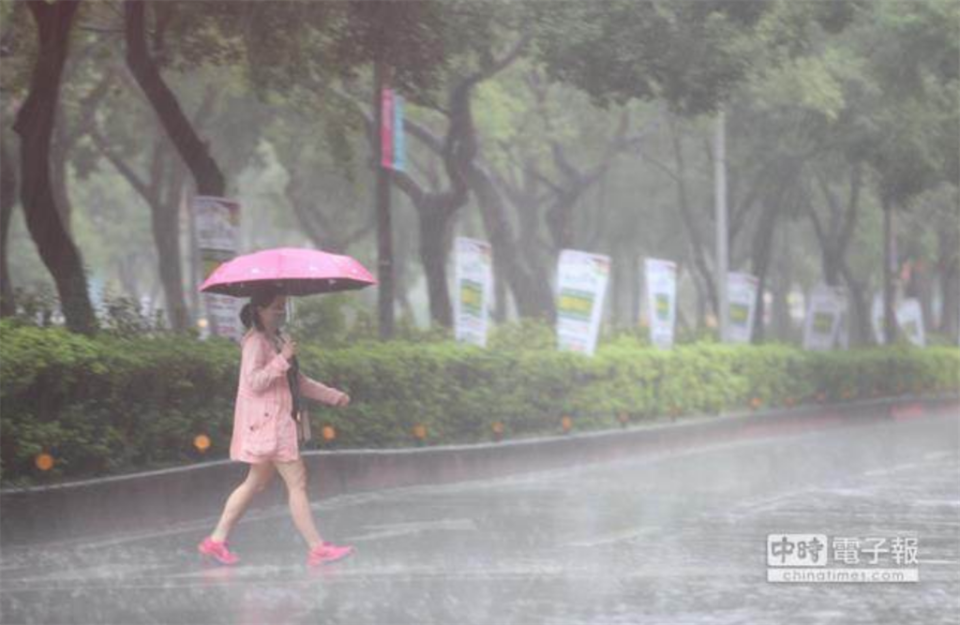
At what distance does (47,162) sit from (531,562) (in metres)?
7.19

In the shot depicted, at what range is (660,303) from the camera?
2717cm

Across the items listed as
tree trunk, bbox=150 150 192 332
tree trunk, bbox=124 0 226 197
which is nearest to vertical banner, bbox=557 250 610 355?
tree trunk, bbox=124 0 226 197

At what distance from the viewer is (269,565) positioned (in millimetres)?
11461

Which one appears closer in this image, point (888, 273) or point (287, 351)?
point (287, 351)

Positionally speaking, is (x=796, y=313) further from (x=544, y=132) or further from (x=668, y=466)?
(x=668, y=466)

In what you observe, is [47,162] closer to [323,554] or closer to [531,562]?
[323,554]

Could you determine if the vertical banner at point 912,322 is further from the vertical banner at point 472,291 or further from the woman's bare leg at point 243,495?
the woman's bare leg at point 243,495

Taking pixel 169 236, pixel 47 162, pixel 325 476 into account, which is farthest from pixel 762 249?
pixel 47 162

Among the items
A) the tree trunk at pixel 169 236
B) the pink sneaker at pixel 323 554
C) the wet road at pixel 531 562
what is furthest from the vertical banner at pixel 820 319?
the pink sneaker at pixel 323 554

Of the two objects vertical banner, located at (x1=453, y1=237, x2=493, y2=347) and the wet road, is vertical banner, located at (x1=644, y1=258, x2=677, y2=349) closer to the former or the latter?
vertical banner, located at (x1=453, y1=237, x2=493, y2=347)

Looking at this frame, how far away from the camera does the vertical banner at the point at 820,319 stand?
36.7 meters

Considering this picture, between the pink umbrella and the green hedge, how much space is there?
1.68 m

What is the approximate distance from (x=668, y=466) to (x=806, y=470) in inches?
72.5

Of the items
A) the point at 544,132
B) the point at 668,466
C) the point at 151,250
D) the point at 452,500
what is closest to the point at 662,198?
the point at 544,132
